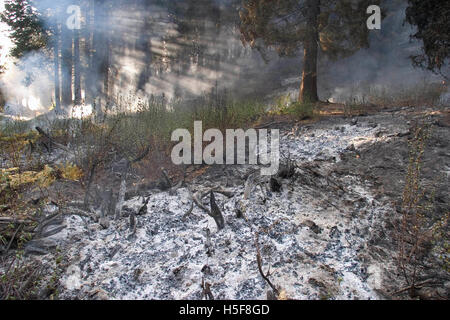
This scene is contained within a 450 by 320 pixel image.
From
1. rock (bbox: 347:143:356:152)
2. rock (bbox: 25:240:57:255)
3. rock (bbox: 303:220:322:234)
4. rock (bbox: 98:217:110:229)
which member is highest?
rock (bbox: 347:143:356:152)

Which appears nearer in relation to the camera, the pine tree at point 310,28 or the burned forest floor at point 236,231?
the burned forest floor at point 236,231

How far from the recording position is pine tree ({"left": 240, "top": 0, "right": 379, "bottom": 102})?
6461mm

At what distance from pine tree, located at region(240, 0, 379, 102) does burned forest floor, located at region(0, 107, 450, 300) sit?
4198mm

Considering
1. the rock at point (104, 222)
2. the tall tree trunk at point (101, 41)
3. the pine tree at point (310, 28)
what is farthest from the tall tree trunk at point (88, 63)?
the rock at point (104, 222)

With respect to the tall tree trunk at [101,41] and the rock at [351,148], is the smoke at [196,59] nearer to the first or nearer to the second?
the tall tree trunk at [101,41]

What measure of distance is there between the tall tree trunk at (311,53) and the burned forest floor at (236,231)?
4310 millimetres

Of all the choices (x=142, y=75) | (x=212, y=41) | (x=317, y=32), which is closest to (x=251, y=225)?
(x=317, y=32)

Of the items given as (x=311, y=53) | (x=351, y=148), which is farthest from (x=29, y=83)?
(x=351, y=148)

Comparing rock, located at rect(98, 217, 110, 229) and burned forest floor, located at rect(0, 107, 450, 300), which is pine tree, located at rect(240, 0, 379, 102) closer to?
burned forest floor, located at rect(0, 107, 450, 300)

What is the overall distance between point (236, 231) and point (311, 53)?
647cm

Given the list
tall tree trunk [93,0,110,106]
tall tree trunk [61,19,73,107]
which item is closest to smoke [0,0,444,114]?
tall tree trunk [93,0,110,106]

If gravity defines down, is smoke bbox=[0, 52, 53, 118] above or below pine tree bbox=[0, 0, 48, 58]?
below

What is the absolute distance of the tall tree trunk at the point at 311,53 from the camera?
269 inches
